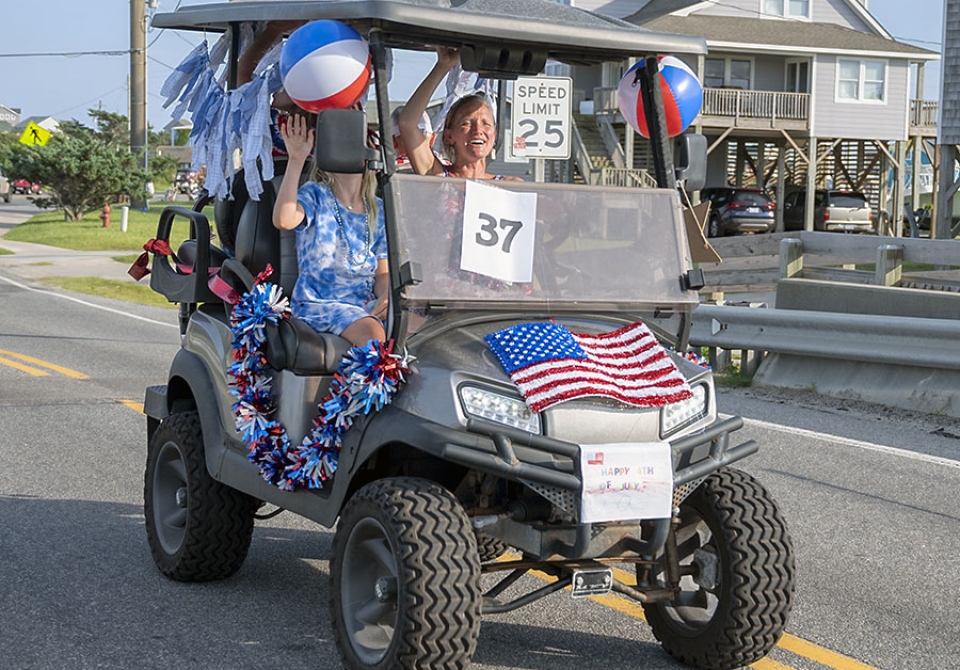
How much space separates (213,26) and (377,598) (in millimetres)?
2587

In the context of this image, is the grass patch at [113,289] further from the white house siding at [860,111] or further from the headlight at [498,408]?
the white house siding at [860,111]

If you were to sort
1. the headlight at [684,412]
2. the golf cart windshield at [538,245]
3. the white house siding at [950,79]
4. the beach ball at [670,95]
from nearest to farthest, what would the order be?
the headlight at [684,412] → the golf cart windshield at [538,245] → the beach ball at [670,95] → the white house siding at [950,79]

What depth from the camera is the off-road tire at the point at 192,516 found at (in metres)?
5.65

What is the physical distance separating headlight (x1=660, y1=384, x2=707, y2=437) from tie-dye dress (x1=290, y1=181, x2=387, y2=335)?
1.30 m

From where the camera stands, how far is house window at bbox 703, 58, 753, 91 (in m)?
44.2

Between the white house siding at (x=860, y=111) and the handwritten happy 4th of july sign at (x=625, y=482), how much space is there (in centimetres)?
4140

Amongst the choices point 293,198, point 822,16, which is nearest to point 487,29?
point 293,198

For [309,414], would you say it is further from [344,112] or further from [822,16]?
[822,16]

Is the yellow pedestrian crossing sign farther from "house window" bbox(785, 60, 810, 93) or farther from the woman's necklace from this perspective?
the woman's necklace

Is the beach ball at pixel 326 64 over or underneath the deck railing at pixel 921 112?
underneath

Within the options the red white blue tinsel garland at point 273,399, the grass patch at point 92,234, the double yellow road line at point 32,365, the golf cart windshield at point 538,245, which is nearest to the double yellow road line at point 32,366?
the double yellow road line at point 32,365

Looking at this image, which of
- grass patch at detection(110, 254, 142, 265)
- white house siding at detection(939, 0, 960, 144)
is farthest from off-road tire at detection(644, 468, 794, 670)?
white house siding at detection(939, 0, 960, 144)

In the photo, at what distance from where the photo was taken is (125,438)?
9.22m

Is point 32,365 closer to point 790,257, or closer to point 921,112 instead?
point 790,257
